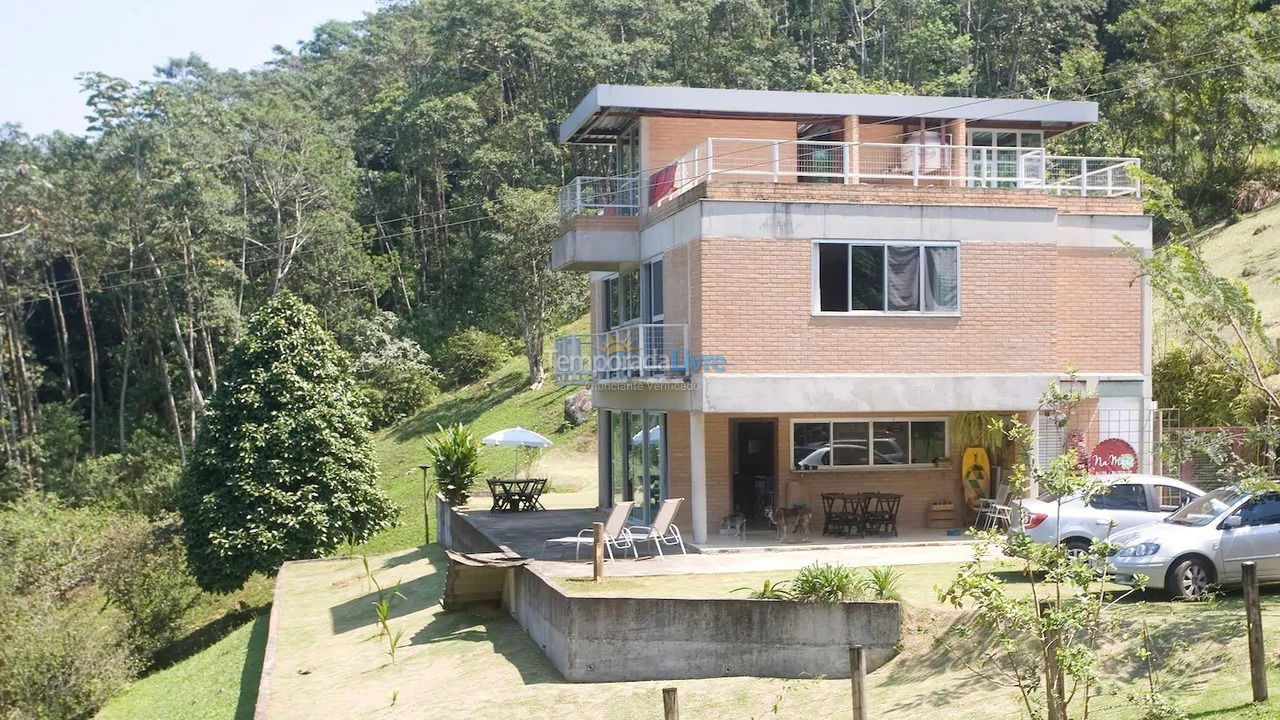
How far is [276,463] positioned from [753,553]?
12.0 metres

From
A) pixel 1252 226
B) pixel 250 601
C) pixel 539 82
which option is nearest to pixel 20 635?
pixel 250 601

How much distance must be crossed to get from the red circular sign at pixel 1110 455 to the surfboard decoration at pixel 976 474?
1.74 meters

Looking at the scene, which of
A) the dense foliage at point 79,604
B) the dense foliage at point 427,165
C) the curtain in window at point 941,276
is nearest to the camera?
the curtain in window at point 941,276

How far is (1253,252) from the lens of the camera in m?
37.7

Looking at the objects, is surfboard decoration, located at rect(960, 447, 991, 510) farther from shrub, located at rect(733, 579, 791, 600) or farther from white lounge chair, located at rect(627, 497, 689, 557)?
shrub, located at rect(733, 579, 791, 600)

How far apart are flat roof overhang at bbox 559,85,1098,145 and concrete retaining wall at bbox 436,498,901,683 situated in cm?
1055

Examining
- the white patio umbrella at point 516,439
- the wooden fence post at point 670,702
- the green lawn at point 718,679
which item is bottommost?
the green lawn at point 718,679

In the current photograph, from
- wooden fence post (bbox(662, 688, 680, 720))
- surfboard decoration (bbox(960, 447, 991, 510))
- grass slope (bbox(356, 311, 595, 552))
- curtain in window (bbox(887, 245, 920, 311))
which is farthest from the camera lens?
grass slope (bbox(356, 311, 595, 552))

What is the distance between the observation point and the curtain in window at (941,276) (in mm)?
21094

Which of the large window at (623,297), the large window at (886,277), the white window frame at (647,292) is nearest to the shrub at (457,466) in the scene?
the large window at (623,297)

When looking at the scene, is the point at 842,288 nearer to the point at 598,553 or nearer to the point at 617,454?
the point at 598,553

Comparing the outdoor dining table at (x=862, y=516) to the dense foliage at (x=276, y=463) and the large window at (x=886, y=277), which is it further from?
the dense foliage at (x=276, y=463)

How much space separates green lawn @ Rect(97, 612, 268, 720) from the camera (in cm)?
1908

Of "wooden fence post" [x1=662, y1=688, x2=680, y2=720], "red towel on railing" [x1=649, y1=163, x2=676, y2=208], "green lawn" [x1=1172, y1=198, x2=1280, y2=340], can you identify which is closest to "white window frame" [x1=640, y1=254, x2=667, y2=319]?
"red towel on railing" [x1=649, y1=163, x2=676, y2=208]
